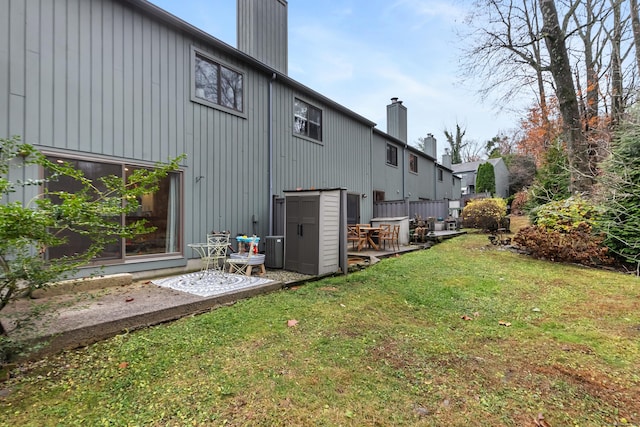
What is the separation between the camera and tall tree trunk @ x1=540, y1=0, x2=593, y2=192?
895cm

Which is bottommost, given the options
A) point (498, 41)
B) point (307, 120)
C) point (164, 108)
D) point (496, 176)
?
point (164, 108)

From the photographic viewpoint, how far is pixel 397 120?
1636 centimetres

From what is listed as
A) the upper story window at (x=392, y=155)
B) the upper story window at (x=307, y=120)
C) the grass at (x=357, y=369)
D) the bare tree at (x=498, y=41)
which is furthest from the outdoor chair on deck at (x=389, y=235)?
the bare tree at (x=498, y=41)

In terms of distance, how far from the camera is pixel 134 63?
5.51 meters

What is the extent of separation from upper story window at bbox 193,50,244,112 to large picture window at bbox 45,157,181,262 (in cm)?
203

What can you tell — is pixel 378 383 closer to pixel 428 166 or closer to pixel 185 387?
pixel 185 387

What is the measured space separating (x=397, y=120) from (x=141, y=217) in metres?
14.1

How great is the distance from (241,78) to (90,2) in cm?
310

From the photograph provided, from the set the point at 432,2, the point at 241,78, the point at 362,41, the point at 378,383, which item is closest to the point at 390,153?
the point at 362,41

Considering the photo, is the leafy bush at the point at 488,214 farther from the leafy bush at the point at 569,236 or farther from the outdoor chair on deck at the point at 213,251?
the outdoor chair on deck at the point at 213,251

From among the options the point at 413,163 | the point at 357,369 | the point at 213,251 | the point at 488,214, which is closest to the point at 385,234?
the point at 213,251

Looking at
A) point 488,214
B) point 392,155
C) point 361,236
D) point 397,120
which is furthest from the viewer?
point 397,120

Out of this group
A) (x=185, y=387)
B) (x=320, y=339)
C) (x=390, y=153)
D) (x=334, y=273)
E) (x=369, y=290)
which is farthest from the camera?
(x=390, y=153)

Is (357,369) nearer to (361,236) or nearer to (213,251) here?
(213,251)
